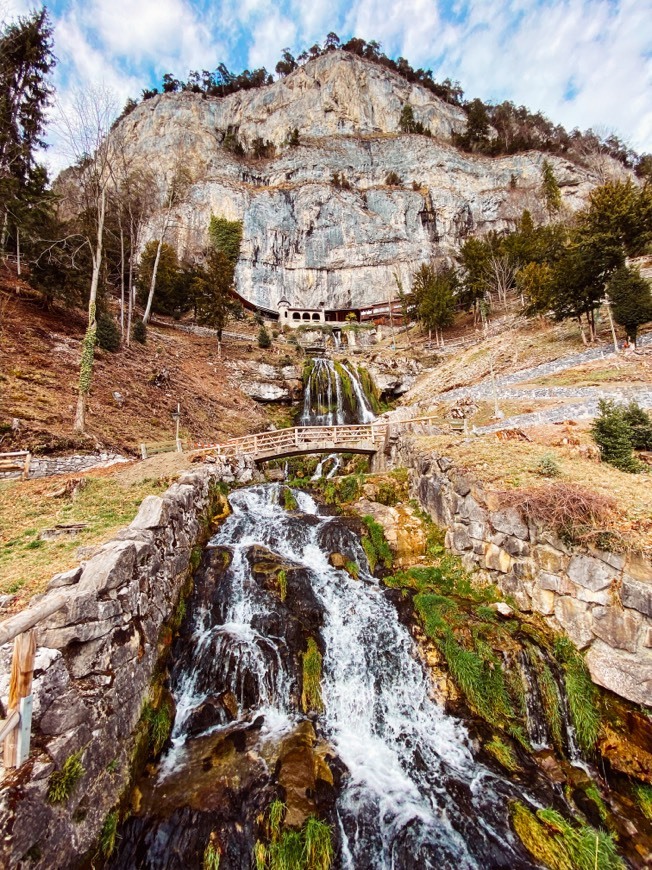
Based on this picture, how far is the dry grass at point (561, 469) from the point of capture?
24.6 feet

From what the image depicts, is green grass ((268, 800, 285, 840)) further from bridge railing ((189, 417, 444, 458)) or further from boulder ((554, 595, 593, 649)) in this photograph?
bridge railing ((189, 417, 444, 458))

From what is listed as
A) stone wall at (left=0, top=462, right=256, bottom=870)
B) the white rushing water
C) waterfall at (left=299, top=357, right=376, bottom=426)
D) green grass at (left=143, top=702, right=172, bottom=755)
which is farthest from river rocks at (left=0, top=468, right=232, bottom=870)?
waterfall at (left=299, top=357, right=376, bottom=426)

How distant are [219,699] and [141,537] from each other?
370 centimetres

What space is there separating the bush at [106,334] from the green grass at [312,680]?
24.0m

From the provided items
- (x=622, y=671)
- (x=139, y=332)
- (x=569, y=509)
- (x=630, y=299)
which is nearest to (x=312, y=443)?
(x=569, y=509)

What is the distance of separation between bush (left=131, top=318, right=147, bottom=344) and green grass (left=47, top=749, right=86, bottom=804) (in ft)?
99.3

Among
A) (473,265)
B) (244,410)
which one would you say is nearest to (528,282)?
(473,265)

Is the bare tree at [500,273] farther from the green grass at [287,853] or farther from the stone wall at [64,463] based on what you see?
the green grass at [287,853]

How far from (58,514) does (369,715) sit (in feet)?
29.7

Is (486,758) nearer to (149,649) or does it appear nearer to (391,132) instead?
(149,649)

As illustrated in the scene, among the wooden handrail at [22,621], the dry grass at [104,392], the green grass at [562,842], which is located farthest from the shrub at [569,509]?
the dry grass at [104,392]

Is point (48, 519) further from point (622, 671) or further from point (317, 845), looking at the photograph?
point (622, 671)

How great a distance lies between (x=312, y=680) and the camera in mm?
7832

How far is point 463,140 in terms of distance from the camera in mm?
75125
